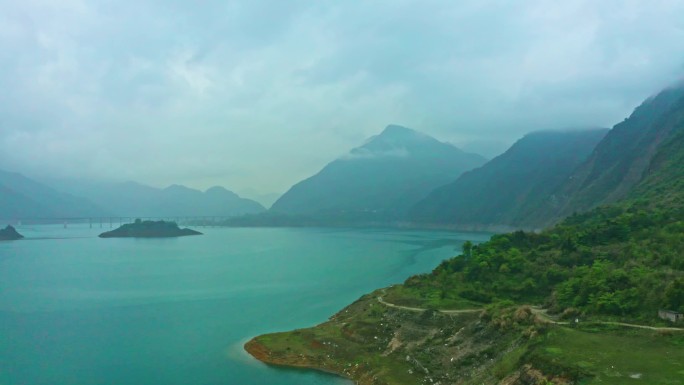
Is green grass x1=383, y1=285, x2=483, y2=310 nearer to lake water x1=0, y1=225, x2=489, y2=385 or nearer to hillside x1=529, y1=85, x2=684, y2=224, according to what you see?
lake water x1=0, y1=225, x2=489, y2=385

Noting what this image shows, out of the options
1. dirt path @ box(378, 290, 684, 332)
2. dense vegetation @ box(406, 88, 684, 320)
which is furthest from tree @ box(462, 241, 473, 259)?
dirt path @ box(378, 290, 684, 332)

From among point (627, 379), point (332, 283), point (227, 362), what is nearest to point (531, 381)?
point (627, 379)

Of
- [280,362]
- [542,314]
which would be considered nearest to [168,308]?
[280,362]

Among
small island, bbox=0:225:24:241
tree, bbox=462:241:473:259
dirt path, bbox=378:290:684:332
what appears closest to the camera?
dirt path, bbox=378:290:684:332

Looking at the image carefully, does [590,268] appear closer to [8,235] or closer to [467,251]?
[467,251]

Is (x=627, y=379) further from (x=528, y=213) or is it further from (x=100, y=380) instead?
(x=528, y=213)

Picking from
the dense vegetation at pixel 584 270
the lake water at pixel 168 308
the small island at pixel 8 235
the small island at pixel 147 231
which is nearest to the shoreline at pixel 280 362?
the lake water at pixel 168 308

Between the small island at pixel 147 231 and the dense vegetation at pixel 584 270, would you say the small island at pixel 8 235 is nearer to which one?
the small island at pixel 147 231
